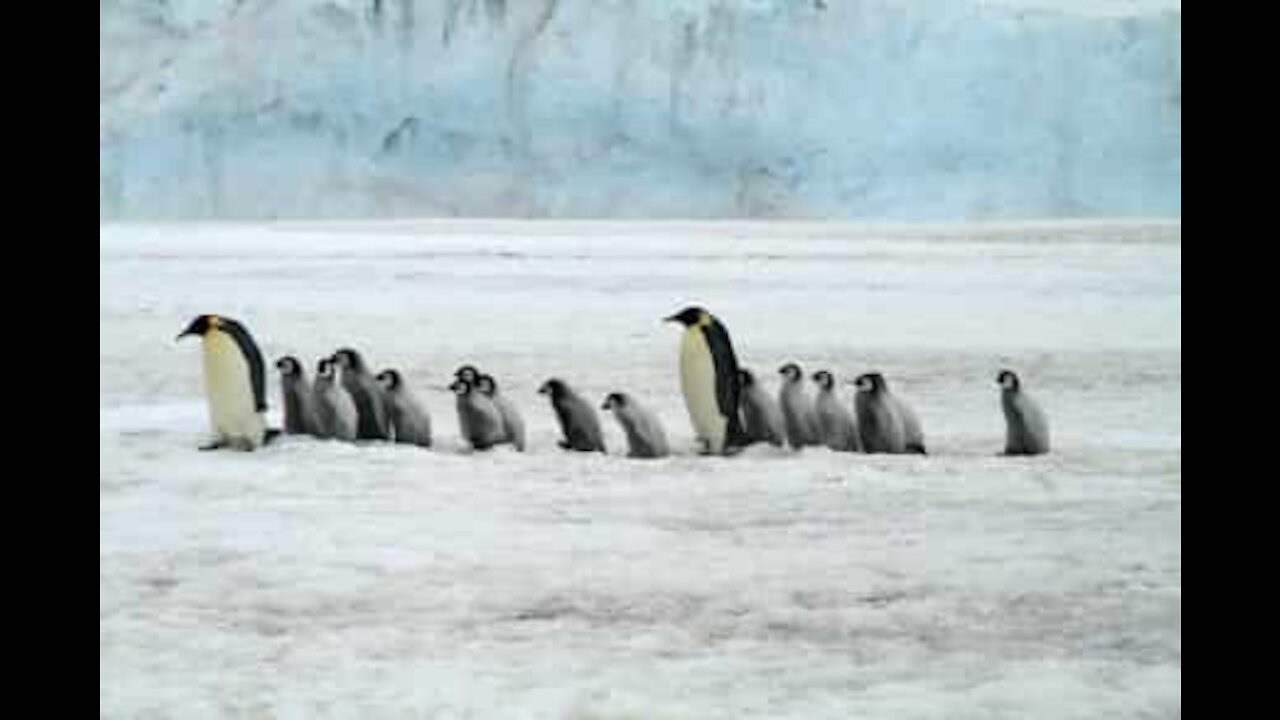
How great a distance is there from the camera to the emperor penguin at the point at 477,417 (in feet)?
16.4

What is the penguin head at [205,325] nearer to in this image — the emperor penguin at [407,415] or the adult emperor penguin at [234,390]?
the adult emperor penguin at [234,390]

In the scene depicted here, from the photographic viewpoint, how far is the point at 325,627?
3.24 meters

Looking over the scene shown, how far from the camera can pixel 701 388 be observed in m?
5.28

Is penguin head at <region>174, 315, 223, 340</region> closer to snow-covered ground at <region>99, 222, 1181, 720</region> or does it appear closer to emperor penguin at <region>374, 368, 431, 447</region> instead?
snow-covered ground at <region>99, 222, 1181, 720</region>

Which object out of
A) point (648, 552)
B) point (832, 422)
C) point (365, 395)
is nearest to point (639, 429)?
A: point (832, 422)

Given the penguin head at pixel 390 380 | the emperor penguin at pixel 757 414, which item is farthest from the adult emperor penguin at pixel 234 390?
the emperor penguin at pixel 757 414

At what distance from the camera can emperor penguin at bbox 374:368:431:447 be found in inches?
200

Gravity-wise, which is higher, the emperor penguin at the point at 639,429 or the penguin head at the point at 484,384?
the penguin head at the point at 484,384

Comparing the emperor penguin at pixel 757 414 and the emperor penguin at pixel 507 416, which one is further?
the emperor penguin at pixel 757 414

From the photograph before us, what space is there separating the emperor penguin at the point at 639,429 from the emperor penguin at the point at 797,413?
1.60 feet

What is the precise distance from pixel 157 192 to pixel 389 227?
2.82 meters

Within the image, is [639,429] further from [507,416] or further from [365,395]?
[365,395]

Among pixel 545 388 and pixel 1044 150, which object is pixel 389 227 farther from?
pixel 545 388
